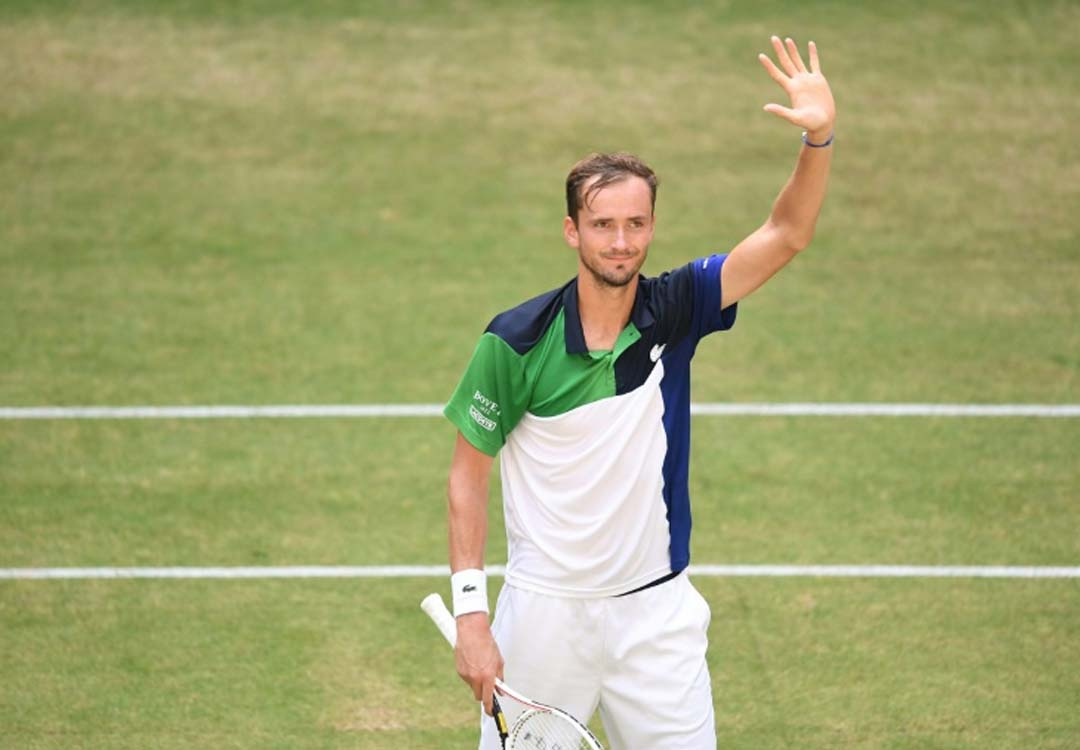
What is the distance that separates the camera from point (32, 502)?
9.76 meters

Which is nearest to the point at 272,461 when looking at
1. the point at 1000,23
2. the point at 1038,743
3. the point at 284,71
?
the point at 1038,743

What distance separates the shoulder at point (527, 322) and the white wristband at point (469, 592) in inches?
30.8

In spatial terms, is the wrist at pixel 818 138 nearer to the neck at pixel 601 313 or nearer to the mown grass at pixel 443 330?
the neck at pixel 601 313

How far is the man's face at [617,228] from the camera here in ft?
17.7

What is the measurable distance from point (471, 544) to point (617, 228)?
47.0 inches

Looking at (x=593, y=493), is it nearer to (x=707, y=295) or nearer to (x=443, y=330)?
(x=707, y=295)

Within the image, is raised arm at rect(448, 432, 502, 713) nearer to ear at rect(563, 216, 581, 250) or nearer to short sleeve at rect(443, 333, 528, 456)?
short sleeve at rect(443, 333, 528, 456)

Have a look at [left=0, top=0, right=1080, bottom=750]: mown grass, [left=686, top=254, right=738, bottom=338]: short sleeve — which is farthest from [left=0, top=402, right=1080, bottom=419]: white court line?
[left=686, top=254, right=738, bottom=338]: short sleeve

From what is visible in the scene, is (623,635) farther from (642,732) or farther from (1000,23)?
(1000,23)

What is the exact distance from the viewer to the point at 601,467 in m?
5.59

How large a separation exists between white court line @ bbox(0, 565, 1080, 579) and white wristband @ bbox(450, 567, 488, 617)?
3.49m

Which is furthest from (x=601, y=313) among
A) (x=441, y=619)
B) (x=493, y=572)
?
(x=493, y=572)

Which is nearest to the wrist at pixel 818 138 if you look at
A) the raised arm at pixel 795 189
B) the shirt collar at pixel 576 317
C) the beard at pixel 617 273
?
the raised arm at pixel 795 189

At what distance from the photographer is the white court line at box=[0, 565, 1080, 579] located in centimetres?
902
